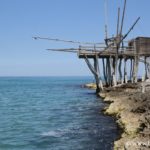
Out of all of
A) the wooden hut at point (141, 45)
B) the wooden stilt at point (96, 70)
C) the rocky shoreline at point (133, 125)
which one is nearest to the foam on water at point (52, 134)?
the rocky shoreline at point (133, 125)

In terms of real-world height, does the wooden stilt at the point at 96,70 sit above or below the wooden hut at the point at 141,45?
below

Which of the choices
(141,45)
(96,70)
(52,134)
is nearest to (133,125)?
(52,134)

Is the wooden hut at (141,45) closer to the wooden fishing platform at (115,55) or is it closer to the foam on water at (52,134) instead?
the wooden fishing platform at (115,55)

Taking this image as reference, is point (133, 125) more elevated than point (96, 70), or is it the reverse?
point (96, 70)

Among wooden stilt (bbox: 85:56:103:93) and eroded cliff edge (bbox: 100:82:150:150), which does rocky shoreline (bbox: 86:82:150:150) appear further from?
wooden stilt (bbox: 85:56:103:93)

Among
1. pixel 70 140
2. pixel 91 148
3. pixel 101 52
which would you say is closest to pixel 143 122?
pixel 91 148

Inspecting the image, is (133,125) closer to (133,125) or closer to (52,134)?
(133,125)

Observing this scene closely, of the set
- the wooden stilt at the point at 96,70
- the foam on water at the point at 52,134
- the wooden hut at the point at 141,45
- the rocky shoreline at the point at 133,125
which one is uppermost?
the wooden hut at the point at 141,45

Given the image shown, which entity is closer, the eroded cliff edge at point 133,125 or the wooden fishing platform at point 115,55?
the eroded cliff edge at point 133,125

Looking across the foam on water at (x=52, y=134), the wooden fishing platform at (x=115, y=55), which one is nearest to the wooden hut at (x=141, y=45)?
the wooden fishing platform at (x=115, y=55)

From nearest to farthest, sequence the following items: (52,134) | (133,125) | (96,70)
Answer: (133,125) → (52,134) → (96,70)

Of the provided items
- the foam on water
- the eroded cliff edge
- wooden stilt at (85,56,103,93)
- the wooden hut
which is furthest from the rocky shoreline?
the wooden hut

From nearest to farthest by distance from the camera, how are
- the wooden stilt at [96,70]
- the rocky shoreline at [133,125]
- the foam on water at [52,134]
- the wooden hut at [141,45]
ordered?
1. the rocky shoreline at [133,125]
2. the foam on water at [52,134]
3. the wooden stilt at [96,70]
4. the wooden hut at [141,45]

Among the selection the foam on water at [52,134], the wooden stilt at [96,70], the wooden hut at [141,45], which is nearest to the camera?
the foam on water at [52,134]
